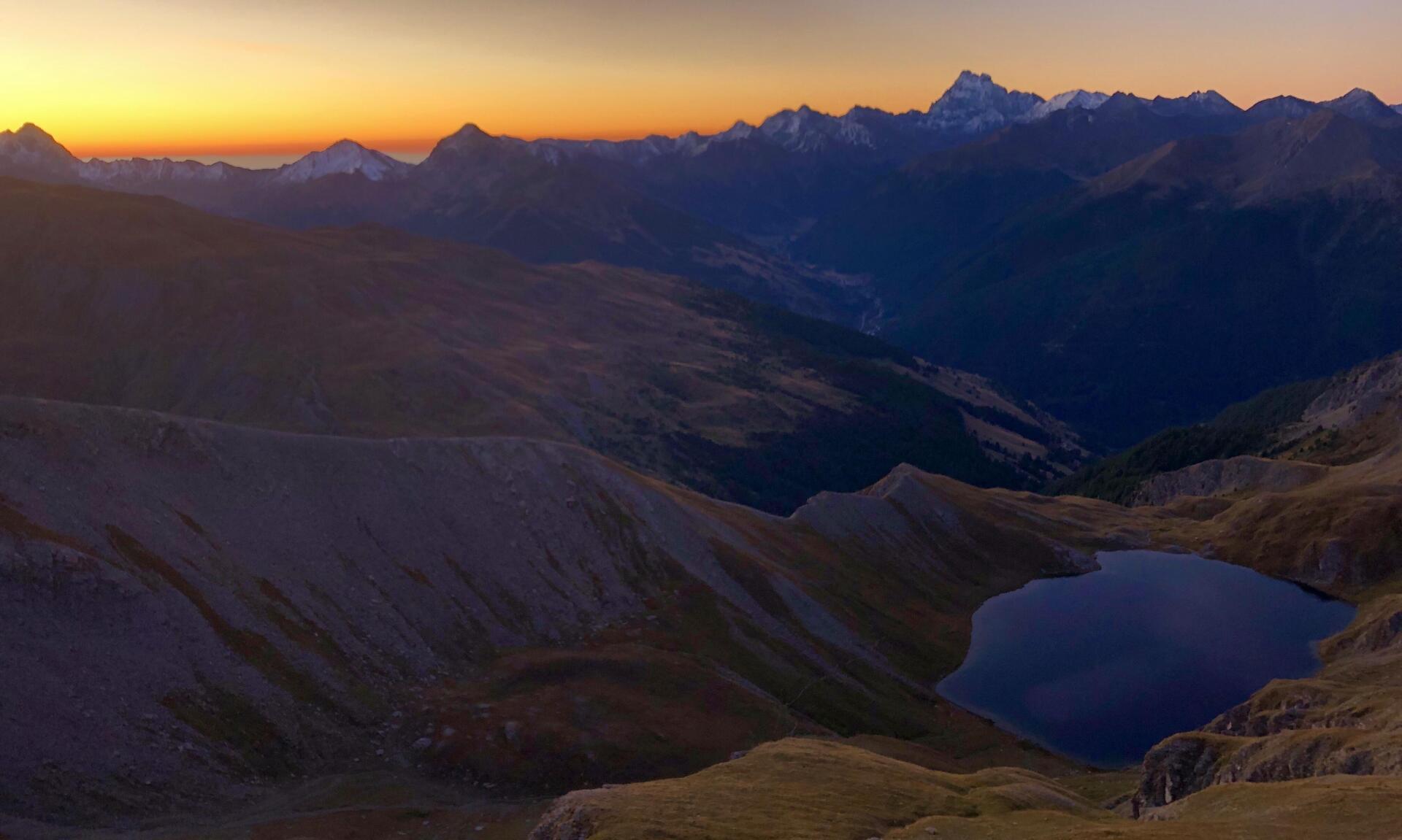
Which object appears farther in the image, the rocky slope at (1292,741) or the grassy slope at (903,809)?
the rocky slope at (1292,741)

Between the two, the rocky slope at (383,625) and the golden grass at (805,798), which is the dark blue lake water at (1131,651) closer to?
the rocky slope at (383,625)

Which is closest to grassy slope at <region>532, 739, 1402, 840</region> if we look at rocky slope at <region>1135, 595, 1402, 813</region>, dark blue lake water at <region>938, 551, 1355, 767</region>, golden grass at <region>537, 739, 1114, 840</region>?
golden grass at <region>537, 739, 1114, 840</region>

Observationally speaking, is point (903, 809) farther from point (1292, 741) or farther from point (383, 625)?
point (383, 625)

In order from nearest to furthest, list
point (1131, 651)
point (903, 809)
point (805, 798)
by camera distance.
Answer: point (805, 798), point (903, 809), point (1131, 651)

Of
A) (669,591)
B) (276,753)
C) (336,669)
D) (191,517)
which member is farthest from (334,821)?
(669,591)

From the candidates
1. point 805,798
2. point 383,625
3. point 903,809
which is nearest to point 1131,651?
point 903,809

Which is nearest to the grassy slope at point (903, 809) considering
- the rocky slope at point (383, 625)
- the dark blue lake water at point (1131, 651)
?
the rocky slope at point (383, 625)

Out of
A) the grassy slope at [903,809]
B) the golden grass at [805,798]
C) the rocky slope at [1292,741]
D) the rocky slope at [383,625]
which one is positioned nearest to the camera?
the grassy slope at [903,809]
